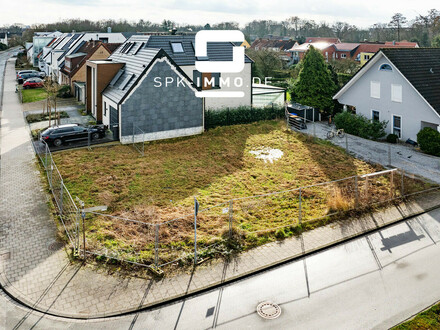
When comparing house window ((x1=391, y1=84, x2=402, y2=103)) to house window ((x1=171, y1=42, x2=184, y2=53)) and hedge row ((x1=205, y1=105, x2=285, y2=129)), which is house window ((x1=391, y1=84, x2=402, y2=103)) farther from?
house window ((x1=171, y1=42, x2=184, y2=53))

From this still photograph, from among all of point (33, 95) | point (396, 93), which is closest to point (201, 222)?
point (396, 93)

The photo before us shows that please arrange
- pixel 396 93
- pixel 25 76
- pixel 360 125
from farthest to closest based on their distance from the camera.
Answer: pixel 25 76
pixel 360 125
pixel 396 93

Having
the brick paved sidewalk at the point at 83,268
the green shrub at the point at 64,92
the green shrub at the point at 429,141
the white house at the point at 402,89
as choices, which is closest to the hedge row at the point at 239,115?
the white house at the point at 402,89

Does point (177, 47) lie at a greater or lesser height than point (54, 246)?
greater

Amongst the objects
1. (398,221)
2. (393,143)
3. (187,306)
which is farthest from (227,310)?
(393,143)

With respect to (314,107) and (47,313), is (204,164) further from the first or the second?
(314,107)

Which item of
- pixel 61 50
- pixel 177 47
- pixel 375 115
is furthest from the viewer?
pixel 61 50

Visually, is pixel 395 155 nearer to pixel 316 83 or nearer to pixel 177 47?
pixel 316 83

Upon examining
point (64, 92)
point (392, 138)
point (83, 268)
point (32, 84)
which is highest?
point (32, 84)

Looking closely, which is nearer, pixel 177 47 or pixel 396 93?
pixel 396 93
